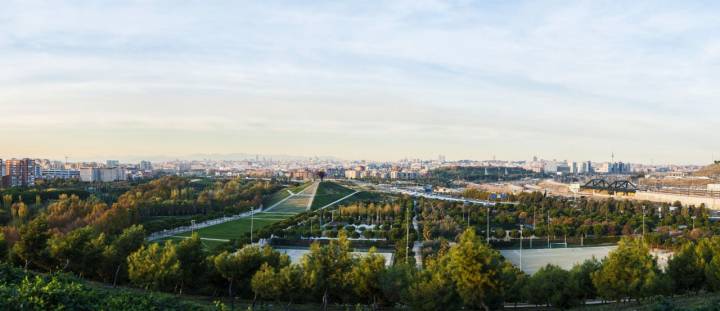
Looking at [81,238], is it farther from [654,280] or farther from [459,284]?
[654,280]

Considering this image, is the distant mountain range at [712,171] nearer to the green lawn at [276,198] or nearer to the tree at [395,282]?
the green lawn at [276,198]

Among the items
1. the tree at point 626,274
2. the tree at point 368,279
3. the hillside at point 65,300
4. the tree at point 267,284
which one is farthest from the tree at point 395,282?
the hillside at point 65,300

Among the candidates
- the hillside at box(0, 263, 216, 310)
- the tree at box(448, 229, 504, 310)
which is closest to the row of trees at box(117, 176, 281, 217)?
the tree at box(448, 229, 504, 310)

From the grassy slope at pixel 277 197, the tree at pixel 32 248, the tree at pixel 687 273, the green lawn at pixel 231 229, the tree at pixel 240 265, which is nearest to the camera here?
the tree at pixel 240 265

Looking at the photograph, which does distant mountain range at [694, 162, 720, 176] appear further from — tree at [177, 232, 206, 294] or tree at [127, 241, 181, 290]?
tree at [127, 241, 181, 290]

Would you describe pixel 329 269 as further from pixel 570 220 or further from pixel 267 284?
pixel 570 220

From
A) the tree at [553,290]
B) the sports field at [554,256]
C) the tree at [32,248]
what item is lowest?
the sports field at [554,256]

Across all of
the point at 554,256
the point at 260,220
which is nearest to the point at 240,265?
the point at 554,256
